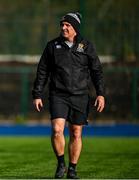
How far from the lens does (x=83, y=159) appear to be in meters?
12.8

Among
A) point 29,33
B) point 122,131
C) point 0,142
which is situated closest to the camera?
point 0,142

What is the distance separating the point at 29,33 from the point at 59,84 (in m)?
16.5

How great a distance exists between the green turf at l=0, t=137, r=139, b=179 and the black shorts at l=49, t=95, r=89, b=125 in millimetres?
723

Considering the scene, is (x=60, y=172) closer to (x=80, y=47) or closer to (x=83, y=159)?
(x=80, y=47)

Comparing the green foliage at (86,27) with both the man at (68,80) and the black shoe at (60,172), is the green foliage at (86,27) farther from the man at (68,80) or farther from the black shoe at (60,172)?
the black shoe at (60,172)

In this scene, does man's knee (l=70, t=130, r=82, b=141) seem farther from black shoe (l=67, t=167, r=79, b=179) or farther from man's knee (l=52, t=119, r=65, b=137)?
black shoe (l=67, t=167, r=79, b=179)

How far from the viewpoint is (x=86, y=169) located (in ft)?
35.9

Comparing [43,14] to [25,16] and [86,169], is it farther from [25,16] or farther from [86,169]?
[86,169]

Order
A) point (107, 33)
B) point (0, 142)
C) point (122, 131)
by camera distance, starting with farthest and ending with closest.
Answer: point (107, 33)
point (122, 131)
point (0, 142)

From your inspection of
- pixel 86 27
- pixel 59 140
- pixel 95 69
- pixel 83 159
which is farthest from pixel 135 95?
pixel 59 140

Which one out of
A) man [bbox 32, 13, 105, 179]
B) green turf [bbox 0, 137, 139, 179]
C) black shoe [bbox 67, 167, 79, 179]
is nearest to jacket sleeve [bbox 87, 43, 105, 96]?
man [bbox 32, 13, 105, 179]

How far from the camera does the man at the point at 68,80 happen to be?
9.32m

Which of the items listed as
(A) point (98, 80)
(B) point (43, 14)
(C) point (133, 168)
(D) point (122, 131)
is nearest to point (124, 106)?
(D) point (122, 131)

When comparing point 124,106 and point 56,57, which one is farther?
point 124,106
